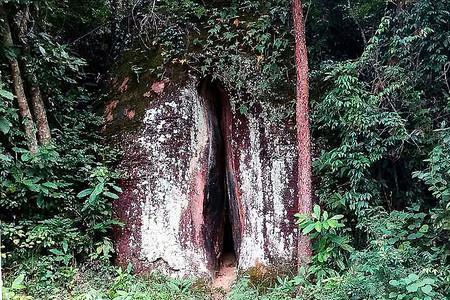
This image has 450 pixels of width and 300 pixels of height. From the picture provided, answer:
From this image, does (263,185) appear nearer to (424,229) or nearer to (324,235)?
(324,235)

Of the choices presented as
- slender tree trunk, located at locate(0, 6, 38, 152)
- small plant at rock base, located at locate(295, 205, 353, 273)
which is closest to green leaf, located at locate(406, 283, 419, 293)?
small plant at rock base, located at locate(295, 205, 353, 273)

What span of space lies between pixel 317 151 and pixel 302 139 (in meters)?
0.82

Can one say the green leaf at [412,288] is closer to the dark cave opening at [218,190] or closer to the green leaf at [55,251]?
the dark cave opening at [218,190]

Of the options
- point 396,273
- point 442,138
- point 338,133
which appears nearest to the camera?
point 396,273

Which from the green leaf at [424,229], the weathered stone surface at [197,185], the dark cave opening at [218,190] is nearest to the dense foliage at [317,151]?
the green leaf at [424,229]

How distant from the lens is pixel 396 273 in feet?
14.9

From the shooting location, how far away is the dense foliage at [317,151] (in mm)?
5277

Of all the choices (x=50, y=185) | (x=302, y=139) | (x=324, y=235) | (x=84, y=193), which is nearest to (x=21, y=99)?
(x=50, y=185)

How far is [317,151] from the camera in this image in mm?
6594

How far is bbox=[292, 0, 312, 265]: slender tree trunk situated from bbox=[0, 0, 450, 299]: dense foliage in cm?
19

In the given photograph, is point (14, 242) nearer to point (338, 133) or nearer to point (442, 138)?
point (338, 133)

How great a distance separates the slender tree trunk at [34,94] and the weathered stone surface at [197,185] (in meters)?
1.13

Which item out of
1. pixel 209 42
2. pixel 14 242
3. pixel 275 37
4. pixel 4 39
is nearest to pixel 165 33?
pixel 209 42

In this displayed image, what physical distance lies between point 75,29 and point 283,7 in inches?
167
